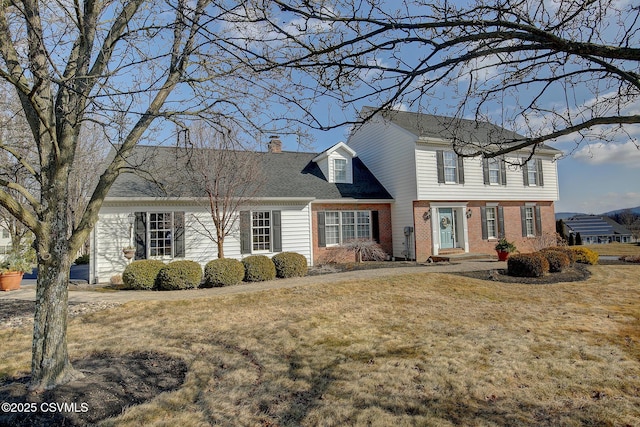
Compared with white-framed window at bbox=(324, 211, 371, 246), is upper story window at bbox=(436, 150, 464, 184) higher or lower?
higher

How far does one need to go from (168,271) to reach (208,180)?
3692 millimetres

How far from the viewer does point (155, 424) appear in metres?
3.25

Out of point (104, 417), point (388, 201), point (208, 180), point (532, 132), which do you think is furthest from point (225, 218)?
point (532, 132)

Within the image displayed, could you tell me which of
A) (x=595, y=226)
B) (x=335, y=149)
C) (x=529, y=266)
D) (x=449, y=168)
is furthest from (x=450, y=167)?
(x=595, y=226)

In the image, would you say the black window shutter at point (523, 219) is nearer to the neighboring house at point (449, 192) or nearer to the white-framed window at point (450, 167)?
the neighboring house at point (449, 192)

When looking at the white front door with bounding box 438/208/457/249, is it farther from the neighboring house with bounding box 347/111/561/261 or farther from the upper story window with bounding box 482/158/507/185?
the upper story window with bounding box 482/158/507/185

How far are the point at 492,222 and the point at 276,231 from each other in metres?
11.7

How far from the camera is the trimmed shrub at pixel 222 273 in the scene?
1125 cm

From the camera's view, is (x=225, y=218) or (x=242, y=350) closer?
(x=242, y=350)

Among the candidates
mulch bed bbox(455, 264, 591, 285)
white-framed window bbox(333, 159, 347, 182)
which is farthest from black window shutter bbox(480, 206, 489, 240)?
white-framed window bbox(333, 159, 347, 182)

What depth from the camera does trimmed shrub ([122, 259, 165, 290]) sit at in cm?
1086

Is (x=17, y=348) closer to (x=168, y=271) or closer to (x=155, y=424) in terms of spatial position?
(x=155, y=424)

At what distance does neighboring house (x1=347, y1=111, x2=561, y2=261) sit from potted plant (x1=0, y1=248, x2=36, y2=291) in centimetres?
1465

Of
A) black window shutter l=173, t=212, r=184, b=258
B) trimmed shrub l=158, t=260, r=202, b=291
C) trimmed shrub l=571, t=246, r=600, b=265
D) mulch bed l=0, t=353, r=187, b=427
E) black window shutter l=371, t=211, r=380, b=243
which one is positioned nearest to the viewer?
mulch bed l=0, t=353, r=187, b=427
